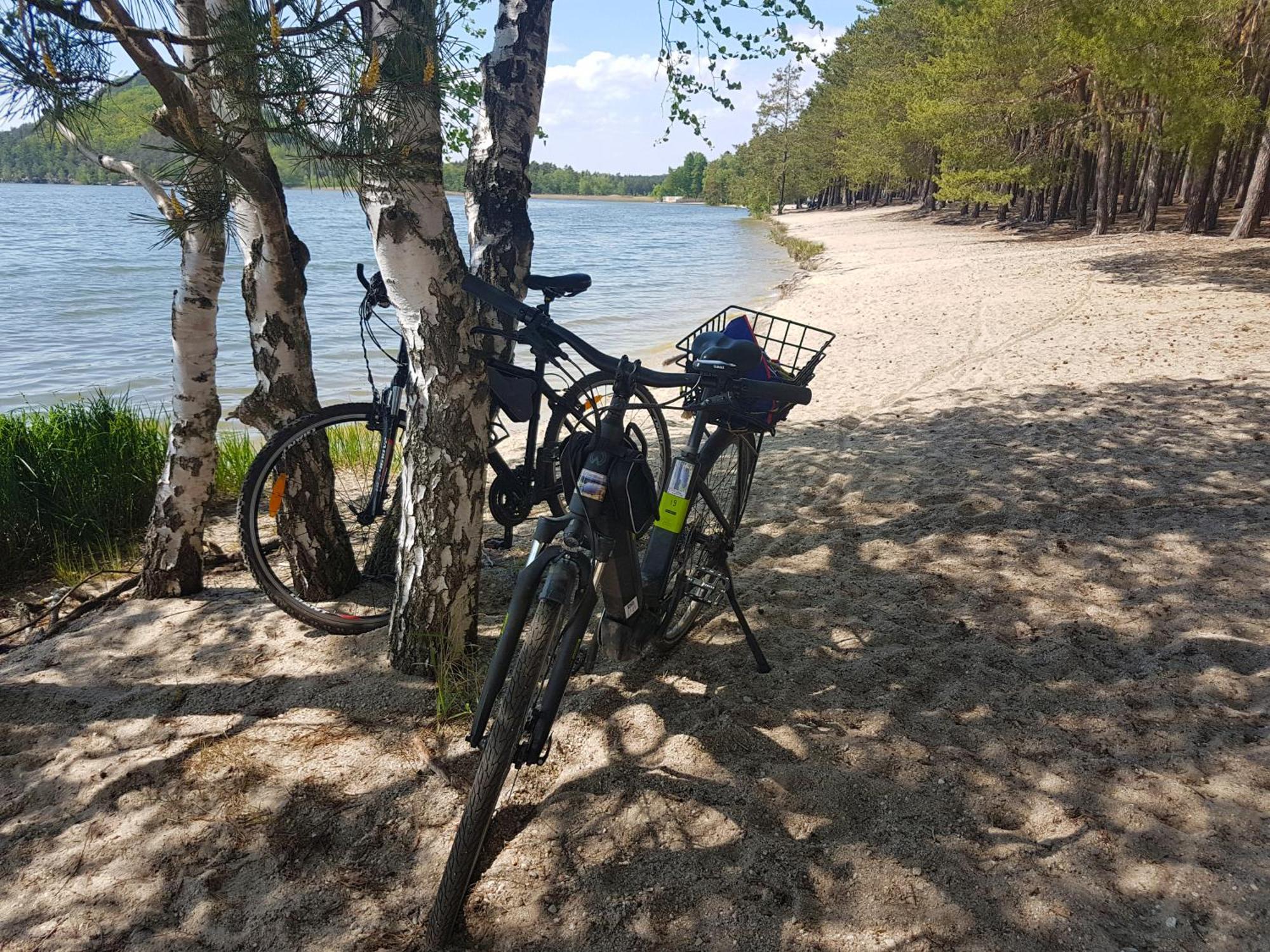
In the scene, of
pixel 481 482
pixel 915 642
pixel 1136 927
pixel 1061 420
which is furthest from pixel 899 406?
pixel 1136 927

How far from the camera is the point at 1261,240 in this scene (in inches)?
693

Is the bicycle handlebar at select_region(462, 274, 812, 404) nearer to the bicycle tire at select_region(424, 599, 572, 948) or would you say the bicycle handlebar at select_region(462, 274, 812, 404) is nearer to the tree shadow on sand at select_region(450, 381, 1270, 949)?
the bicycle tire at select_region(424, 599, 572, 948)

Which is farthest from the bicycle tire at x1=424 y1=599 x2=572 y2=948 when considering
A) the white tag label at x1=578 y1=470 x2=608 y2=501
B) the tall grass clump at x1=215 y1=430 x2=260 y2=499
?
the tall grass clump at x1=215 y1=430 x2=260 y2=499

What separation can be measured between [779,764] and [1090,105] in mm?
24723

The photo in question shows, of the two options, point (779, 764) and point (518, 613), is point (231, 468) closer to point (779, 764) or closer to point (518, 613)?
point (518, 613)

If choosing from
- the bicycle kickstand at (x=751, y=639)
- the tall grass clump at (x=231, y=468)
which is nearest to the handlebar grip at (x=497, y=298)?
the bicycle kickstand at (x=751, y=639)

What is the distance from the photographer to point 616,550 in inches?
103

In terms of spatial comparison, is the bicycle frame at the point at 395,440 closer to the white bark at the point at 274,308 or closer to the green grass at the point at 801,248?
the white bark at the point at 274,308

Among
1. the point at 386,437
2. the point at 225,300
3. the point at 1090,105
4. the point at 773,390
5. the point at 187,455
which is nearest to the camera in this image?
the point at 773,390

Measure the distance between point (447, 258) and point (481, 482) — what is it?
2.72 ft

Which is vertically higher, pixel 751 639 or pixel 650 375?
pixel 650 375

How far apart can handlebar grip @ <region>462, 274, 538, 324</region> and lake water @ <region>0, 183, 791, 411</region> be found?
0.50 m

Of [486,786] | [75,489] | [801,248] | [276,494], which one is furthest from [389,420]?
[801,248]

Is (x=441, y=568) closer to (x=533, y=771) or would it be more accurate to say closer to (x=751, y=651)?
(x=533, y=771)
